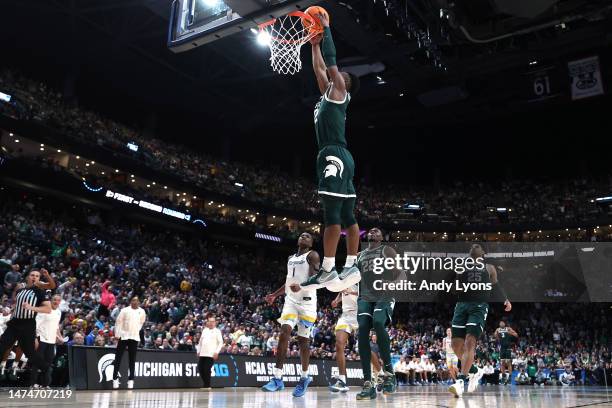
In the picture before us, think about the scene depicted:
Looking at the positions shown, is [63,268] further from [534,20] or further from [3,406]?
[534,20]

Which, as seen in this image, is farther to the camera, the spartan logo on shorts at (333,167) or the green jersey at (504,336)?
the green jersey at (504,336)

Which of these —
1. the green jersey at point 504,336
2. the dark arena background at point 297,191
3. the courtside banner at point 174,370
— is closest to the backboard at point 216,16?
the dark arena background at point 297,191

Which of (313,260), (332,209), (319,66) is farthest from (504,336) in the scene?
(319,66)

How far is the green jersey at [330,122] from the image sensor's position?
18.5 ft

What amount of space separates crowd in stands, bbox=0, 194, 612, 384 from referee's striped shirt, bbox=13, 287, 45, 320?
5.23 meters

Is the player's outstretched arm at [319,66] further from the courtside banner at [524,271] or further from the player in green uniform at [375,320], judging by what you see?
the courtside banner at [524,271]

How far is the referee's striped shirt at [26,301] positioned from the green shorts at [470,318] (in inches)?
255

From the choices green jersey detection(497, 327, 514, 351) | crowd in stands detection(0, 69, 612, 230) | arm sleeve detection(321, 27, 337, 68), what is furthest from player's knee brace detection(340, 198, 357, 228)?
crowd in stands detection(0, 69, 612, 230)

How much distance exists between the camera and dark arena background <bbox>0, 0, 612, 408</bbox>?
32.3ft

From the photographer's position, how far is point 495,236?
40.0 meters

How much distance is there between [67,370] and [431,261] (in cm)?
1957

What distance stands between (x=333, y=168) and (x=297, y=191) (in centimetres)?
3512

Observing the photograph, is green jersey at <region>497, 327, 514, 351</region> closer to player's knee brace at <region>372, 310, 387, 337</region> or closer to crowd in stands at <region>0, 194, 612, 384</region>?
crowd in stands at <region>0, 194, 612, 384</region>

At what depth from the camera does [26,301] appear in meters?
8.23
